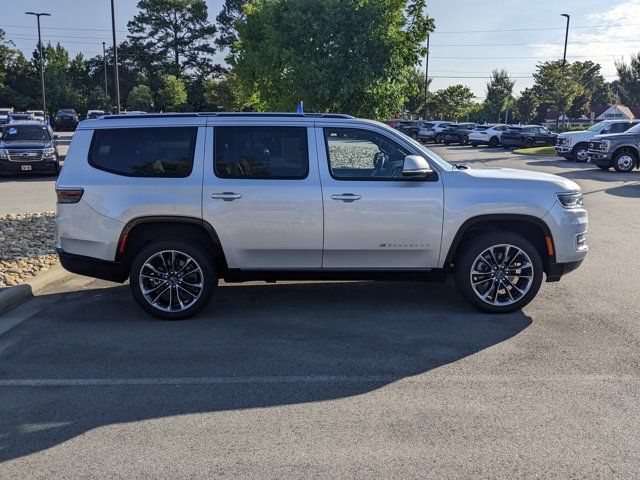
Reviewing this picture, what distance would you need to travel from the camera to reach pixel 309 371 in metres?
4.84

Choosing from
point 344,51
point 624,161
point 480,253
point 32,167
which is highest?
point 344,51

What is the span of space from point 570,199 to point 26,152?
58.3 ft

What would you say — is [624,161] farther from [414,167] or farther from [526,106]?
[526,106]

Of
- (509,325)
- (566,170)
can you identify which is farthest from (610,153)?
(509,325)

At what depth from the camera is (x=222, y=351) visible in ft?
17.4

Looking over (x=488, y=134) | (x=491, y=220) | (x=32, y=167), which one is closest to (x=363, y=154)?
(x=491, y=220)

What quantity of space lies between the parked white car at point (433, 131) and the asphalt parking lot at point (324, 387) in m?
40.8

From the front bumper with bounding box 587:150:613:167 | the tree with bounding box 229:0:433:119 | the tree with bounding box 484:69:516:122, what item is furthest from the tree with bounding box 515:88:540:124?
the tree with bounding box 229:0:433:119

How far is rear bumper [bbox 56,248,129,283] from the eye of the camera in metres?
6.05

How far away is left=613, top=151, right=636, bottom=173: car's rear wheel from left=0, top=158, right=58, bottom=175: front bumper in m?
19.0

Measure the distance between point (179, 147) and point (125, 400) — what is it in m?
2.68

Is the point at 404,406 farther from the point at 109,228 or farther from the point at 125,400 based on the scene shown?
the point at 109,228

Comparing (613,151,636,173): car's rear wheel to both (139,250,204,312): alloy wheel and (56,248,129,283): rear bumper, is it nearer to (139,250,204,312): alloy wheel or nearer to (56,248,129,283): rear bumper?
(139,250,204,312): alloy wheel

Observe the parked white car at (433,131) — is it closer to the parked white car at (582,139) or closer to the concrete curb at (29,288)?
the parked white car at (582,139)
